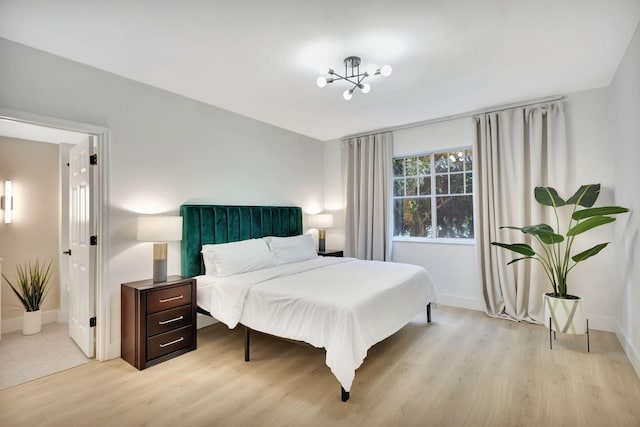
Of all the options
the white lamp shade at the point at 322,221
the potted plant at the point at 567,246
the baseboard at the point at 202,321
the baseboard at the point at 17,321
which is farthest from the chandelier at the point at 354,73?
the baseboard at the point at 17,321

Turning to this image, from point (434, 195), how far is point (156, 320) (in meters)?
3.93

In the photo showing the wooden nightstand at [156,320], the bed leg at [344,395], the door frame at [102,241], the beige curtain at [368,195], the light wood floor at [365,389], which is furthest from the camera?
the beige curtain at [368,195]

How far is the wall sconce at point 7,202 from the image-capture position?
361cm

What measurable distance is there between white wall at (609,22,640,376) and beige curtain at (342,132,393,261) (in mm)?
2578

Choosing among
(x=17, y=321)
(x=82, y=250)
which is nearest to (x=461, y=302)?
(x=82, y=250)

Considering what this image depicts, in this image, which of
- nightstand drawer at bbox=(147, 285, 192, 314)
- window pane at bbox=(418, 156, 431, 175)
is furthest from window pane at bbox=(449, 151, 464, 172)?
nightstand drawer at bbox=(147, 285, 192, 314)

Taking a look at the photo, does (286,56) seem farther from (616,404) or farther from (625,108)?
(616,404)

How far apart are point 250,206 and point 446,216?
2865 millimetres

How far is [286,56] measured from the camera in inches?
105

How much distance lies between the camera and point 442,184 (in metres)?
4.62

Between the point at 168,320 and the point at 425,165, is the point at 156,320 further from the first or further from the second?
the point at 425,165

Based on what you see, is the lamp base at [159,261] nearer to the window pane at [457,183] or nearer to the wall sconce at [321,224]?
the wall sconce at [321,224]

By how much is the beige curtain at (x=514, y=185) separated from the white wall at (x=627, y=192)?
53 centimetres

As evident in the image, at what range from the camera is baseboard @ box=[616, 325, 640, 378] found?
252 centimetres
